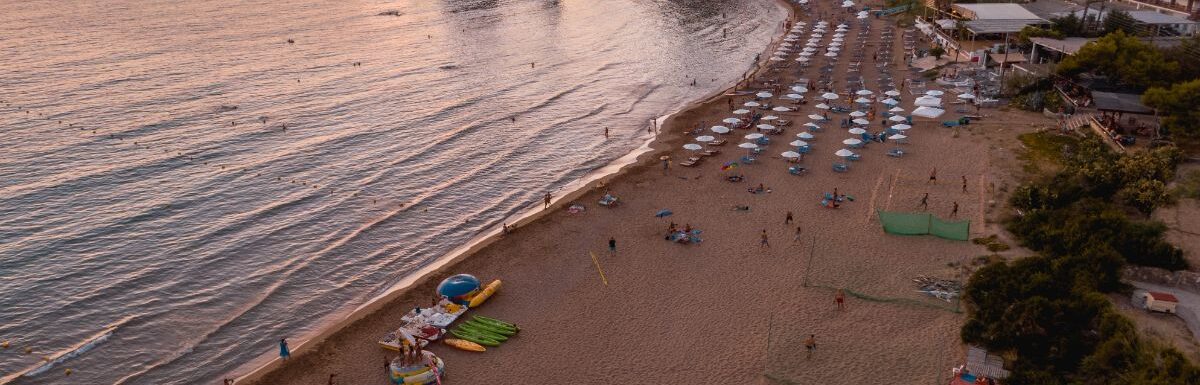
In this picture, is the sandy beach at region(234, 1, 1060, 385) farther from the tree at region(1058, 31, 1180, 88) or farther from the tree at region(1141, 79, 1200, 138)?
the tree at region(1058, 31, 1180, 88)

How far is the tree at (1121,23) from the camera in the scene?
186 ft

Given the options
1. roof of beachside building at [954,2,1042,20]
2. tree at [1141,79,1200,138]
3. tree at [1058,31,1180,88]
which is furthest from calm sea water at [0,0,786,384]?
tree at [1141,79,1200,138]

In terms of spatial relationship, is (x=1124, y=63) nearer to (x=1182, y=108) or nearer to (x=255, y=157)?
(x=1182, y=108)

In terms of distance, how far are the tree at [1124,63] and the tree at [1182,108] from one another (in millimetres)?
4863

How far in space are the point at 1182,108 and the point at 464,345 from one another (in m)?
33.8

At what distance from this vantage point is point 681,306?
1093 inches

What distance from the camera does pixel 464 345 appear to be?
2592 cm

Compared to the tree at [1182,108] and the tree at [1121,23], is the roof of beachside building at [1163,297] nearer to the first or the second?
the tree at [1182,108]

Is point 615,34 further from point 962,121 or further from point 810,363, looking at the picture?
point 810,363

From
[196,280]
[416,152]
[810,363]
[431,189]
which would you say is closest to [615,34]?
[416,152]

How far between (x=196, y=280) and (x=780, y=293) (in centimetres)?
2247

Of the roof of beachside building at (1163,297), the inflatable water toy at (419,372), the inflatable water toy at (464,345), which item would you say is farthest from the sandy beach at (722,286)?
the roof of beachside building at (1163,297)

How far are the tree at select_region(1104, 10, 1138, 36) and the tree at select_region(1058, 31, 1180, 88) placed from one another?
11172 mm

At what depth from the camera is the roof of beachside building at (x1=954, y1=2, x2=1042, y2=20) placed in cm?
6499
